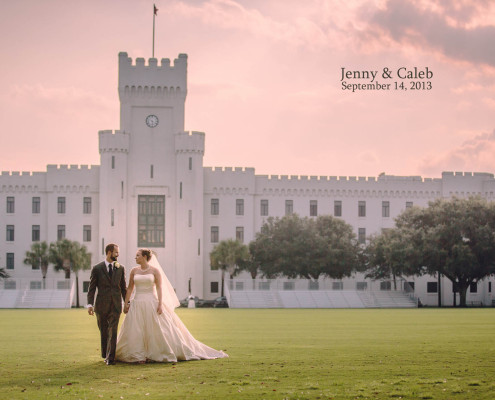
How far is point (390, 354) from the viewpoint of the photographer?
1648 cm

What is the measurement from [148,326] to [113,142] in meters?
65.3

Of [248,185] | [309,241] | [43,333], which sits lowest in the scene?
[43,333]

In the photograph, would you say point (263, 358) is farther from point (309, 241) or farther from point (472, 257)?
point (309, 241)

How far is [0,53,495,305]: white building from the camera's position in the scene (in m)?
78.5

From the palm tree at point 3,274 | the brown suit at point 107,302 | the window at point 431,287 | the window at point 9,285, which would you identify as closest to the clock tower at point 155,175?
the palm tree at point 3,274

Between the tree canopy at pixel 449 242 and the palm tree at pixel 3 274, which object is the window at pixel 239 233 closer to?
the tree canopy at pixel 449 242

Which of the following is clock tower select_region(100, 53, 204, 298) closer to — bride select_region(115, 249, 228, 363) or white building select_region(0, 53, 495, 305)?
white building select_region(0, 53, 495, 305)

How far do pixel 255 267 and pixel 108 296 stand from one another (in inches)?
2439

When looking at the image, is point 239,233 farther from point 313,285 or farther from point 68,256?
point 68,256

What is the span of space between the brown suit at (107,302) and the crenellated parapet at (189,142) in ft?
213

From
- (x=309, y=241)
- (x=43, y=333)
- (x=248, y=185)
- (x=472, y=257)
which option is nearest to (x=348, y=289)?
(x=309, y=241)

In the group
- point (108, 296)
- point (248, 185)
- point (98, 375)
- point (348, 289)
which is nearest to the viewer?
point (98, 375)

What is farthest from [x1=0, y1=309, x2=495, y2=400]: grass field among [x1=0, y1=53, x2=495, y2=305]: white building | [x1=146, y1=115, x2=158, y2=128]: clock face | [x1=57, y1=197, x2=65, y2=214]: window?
[x1=57, y1=197, x2=65, y2=214]: window

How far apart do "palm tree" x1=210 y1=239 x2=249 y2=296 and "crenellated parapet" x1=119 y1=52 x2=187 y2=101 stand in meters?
15.6
